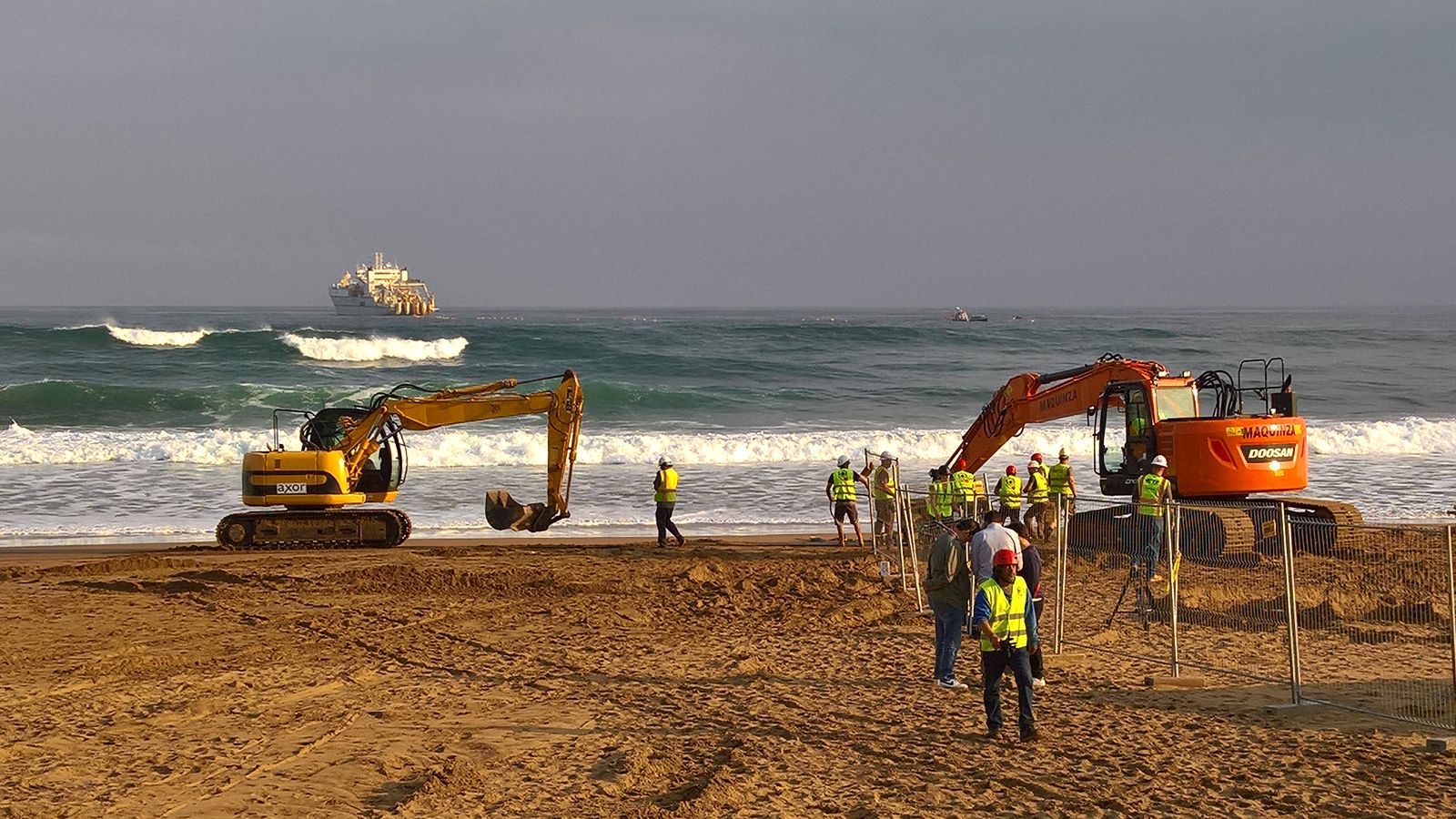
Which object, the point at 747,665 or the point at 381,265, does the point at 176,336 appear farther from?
the point at 381,265

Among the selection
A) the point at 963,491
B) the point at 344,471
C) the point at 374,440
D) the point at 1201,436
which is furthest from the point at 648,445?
the point at 1201,436

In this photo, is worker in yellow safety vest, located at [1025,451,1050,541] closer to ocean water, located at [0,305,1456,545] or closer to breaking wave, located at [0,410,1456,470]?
ocean water, located at [0,305,1456,545]

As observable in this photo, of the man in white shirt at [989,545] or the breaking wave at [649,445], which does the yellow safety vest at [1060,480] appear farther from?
the breaking wave at [649,445]

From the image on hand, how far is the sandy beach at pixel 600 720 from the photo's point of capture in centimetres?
912

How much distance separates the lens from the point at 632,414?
155 feet

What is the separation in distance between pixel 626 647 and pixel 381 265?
471 feet

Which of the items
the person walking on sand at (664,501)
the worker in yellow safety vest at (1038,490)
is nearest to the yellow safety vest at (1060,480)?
the worker in yellow safety vest at (1038,490)

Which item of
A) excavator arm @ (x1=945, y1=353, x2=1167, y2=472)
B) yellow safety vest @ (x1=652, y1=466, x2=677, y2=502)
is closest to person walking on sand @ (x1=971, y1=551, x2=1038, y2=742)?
excavator arm @ (x1=945, y1=353, x2=1167, y2=472)

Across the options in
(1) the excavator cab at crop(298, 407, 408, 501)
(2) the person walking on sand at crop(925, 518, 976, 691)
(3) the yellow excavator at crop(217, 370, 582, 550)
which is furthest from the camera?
(1) the excavator cab at crop(298, 407, 408, 501)

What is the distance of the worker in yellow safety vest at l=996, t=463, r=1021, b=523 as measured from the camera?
1745 centimetres

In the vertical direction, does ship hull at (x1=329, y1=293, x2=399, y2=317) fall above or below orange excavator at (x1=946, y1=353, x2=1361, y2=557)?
above

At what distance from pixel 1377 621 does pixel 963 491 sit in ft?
20.2

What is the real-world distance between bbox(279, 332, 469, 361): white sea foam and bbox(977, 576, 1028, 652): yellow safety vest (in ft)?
200

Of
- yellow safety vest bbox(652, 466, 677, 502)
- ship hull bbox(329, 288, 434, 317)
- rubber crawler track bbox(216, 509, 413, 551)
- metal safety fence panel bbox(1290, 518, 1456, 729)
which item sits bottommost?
rubber crawler track bbox(216, 509, 413, 551)
